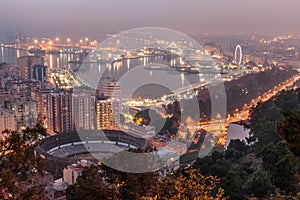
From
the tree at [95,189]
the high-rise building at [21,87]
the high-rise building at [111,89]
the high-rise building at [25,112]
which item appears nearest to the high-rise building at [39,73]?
the high-rise building at [21,87]

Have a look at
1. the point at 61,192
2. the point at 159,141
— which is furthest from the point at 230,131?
the point at 61,192

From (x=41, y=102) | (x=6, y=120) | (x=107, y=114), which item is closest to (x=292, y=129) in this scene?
(x=6, y=120)

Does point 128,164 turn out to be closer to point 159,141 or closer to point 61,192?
point 61,192

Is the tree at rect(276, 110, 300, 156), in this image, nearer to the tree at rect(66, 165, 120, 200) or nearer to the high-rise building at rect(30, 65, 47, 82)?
the tree at rect(66, 165, 120, 200)

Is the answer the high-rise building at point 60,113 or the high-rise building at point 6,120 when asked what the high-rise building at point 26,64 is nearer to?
the high-rise building at point 60,113

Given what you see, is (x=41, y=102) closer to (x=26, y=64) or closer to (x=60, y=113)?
(x=60, y=113)

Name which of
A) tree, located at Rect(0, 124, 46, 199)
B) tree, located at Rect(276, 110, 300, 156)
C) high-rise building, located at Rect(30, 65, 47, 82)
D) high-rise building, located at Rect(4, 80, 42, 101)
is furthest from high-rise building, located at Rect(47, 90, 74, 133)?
tree, located at Rect(276, 110, 300, 156)
